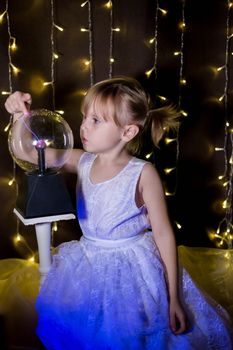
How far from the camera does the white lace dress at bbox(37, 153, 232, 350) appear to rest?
1.28m

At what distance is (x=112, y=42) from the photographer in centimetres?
195

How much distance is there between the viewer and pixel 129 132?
58.1 inches

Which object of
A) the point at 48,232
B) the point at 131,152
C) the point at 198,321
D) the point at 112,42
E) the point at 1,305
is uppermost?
the point at 112,42

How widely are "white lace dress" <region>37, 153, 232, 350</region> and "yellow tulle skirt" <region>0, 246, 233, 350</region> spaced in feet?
0.89

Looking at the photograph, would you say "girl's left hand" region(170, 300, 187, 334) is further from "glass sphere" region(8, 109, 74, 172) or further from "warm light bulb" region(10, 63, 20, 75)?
"warm light bulb" region(10, 63, 20, 75)

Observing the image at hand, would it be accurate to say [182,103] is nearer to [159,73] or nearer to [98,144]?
[159,73]

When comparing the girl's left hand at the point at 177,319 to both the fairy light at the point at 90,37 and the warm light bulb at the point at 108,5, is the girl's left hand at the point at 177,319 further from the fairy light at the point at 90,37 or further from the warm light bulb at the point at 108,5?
the warm light bulb at the point at 108,5

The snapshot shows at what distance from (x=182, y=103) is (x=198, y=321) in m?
1.07

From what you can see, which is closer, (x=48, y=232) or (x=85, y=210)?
(x=48, y=232)

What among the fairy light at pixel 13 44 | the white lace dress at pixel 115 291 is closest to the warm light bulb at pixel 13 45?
the fairy light at pixel 13 44

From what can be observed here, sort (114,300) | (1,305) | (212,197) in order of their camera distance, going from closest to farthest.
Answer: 1. (114,300)
2. (1,305)
3. (212,197)

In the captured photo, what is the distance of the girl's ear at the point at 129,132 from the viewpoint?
147 centimetres

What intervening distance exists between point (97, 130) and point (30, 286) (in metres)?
0.74

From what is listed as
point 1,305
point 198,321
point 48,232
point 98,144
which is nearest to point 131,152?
point 98,144
